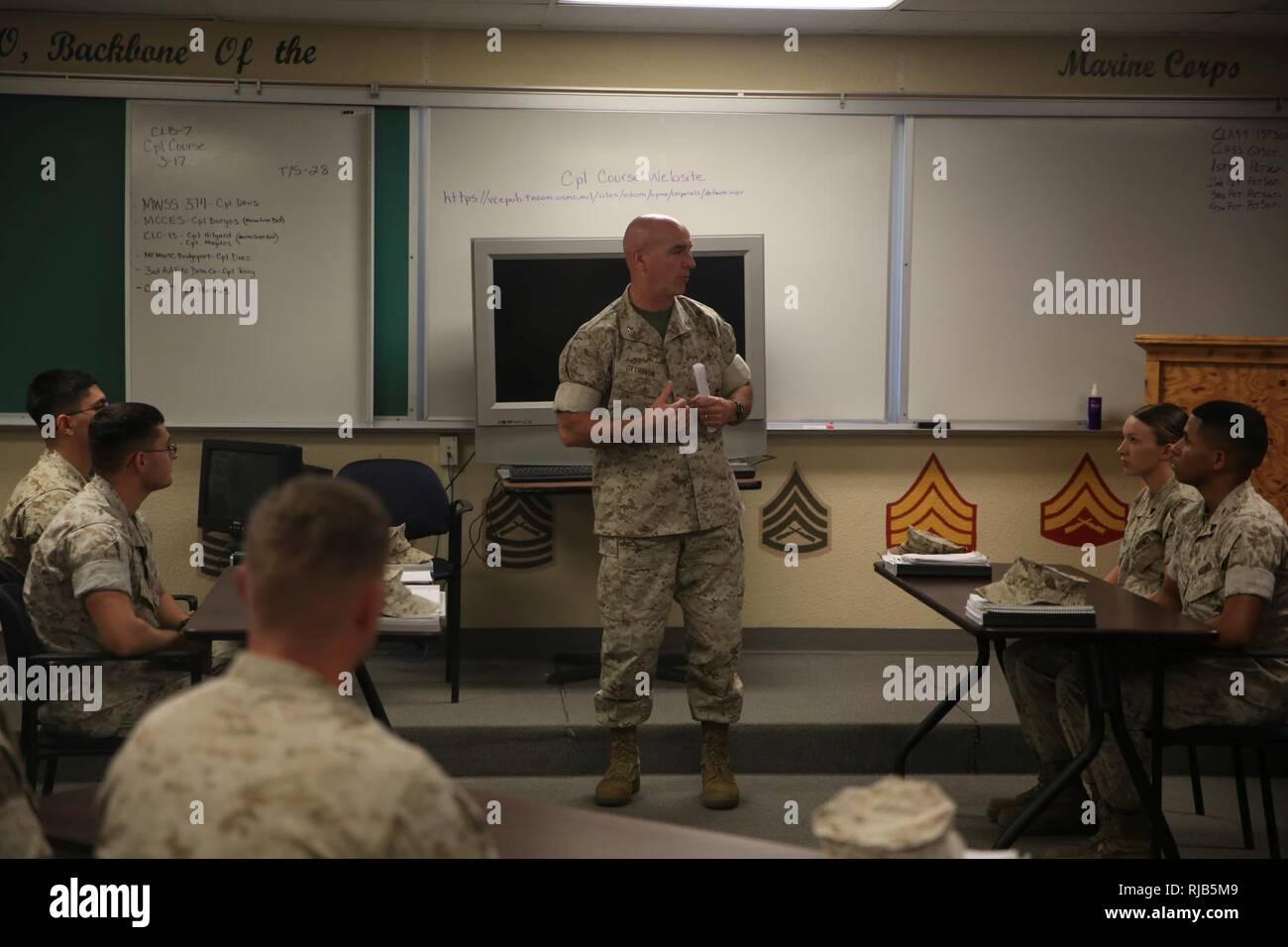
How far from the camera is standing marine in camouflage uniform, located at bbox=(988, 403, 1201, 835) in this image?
3693mm

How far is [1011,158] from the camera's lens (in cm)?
549

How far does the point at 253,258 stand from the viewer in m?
5.26

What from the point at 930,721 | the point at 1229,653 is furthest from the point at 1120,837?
the point at 930,721

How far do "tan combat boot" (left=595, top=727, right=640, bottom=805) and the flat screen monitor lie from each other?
5.10ft

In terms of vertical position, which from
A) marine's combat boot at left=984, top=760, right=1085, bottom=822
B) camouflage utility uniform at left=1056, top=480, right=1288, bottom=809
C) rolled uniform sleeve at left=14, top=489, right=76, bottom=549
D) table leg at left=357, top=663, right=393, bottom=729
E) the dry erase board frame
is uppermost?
the dry erase board frame

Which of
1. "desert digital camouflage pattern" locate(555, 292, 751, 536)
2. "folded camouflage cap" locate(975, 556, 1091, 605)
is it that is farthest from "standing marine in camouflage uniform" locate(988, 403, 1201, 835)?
"desert digital camouflage pattern" locate(555, 292, 751, 536)

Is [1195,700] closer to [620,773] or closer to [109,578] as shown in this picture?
[620,773]

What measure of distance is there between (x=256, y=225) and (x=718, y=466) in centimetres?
247

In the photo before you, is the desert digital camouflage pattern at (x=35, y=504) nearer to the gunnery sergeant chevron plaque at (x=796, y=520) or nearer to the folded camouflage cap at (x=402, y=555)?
the folded camouflage cap at (x=402, y=555)

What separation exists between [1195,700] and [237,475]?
329 cm

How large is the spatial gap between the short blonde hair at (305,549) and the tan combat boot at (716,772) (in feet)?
8.88

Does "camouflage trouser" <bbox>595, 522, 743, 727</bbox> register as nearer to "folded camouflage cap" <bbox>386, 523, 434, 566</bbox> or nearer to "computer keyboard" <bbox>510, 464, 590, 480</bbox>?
"folded camouflage cap" <bbox>386, 523, 434, 566</bbox>
